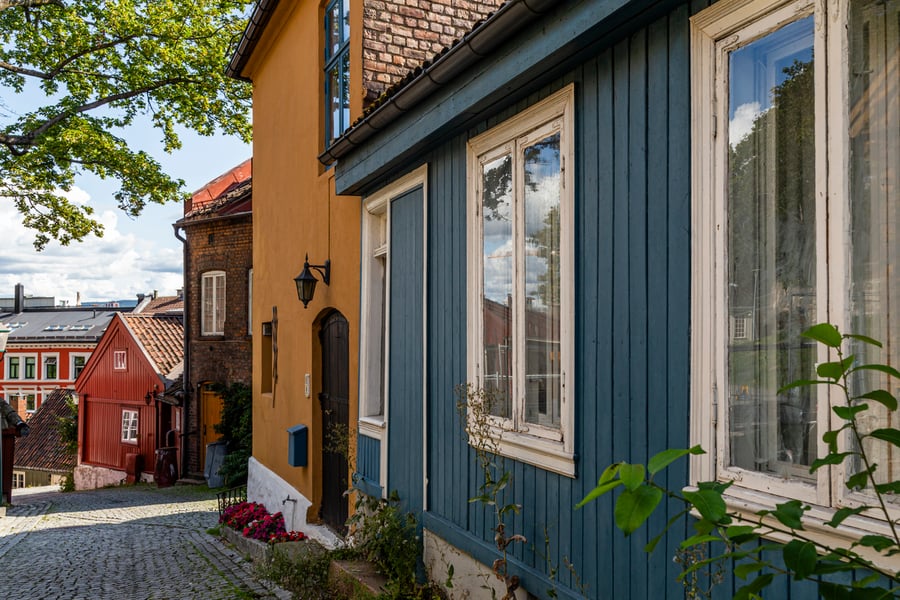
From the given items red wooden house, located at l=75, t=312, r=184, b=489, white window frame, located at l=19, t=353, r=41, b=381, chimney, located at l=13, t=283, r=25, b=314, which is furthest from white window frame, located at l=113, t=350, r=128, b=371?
chimney, located at l=13, t=283, r=25, b=314

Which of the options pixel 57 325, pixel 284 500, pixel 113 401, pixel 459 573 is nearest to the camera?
pixel 459 573

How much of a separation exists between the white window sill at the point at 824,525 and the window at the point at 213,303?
18607mm

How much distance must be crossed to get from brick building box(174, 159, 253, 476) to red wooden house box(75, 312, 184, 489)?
123 centimetres

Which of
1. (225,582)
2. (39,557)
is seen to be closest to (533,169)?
(225,582)

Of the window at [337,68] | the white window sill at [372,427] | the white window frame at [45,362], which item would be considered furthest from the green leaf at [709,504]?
the white window frame at [45,362]

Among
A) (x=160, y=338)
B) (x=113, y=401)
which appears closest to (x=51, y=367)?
(x=113, y=401)

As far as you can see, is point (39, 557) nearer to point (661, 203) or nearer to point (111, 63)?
point (661, 203)

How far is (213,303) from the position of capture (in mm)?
20359

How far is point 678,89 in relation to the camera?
3086 millimetres

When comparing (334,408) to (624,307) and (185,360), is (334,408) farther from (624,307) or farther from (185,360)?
(185,360)

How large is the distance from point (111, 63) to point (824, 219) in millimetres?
18505

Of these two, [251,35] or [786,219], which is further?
[251,35]

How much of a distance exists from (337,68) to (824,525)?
7.41 m

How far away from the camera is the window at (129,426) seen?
2528 cm
